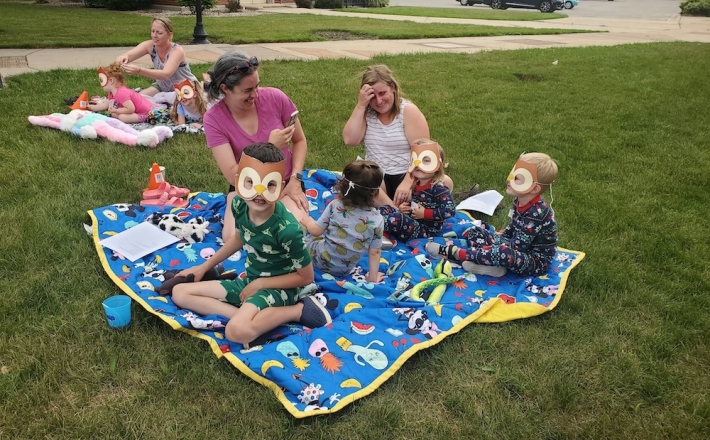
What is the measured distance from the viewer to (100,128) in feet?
19.5

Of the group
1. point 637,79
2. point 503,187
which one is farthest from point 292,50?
point 503,187

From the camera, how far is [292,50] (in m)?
11.6

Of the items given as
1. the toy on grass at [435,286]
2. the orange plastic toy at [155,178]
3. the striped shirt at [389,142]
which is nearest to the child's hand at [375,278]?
the toy on grass at [435,286]

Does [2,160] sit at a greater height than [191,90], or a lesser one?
lesser

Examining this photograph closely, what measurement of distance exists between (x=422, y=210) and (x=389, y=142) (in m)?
0.68

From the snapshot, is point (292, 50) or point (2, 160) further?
point (292, 50)

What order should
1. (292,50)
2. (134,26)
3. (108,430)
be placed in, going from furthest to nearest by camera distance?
(134,26) < (292,50) < (108,430)

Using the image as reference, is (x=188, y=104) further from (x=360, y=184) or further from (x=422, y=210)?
(x=360, y=184)

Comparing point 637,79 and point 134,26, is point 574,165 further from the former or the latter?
point 134,26

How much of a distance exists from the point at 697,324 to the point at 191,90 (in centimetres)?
577

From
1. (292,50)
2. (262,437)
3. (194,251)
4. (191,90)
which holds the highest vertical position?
(292,50)

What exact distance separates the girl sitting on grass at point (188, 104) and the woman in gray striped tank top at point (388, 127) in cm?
283

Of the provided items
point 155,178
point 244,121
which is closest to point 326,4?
point 155,178

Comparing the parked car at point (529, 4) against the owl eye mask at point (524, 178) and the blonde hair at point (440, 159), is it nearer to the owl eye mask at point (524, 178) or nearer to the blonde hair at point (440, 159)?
the blonde hair at point (440, 159)
